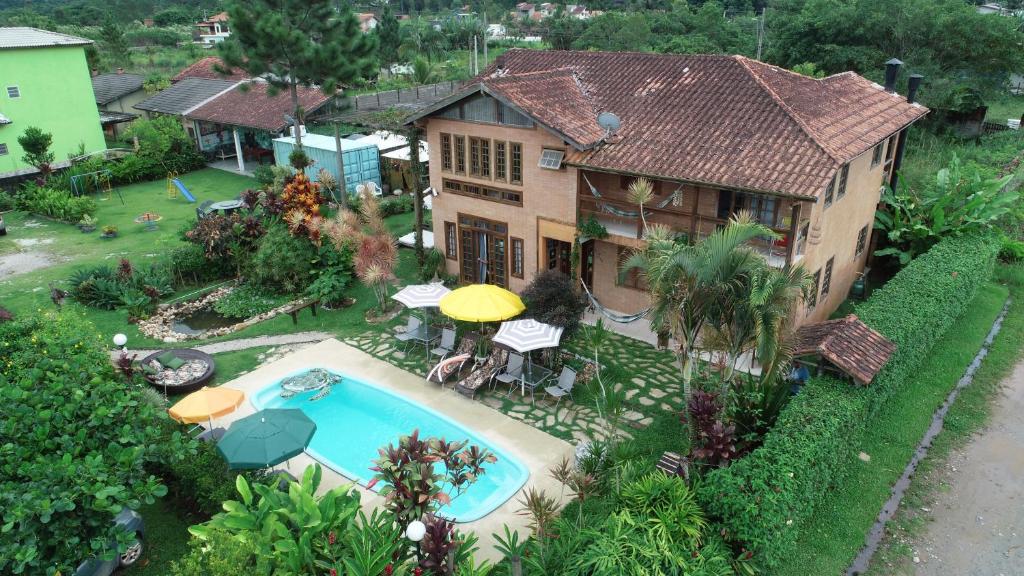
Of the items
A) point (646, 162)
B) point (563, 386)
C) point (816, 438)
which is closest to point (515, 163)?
point (646, 162)

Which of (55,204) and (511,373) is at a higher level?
(55,204)

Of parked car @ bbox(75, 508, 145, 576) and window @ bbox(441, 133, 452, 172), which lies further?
window @ bbox(441, 133, 452, 172)

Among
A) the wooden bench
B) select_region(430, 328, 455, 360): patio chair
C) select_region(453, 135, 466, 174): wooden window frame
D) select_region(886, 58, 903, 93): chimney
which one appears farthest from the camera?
select_region(886, 58, 903, 93): chimney

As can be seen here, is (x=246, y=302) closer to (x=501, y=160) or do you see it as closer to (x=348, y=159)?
(x=501, y=160)

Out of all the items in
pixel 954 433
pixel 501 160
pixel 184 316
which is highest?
pixel 501 160

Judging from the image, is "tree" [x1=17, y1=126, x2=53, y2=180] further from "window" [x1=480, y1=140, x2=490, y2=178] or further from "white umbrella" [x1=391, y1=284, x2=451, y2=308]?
"white umbrella" [x1=391, y1=284, x2=451, y2=308]

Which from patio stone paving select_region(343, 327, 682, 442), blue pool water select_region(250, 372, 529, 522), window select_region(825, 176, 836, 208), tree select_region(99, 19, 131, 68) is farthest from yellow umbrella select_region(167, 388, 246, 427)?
tree select_region(99, 19, 131, 68)

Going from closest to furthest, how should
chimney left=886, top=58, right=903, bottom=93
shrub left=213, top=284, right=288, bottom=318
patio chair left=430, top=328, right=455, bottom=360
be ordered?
patio chair left=430, top=328, right=455, bottom=360, shrub left=213, top=284, right=288, bottom=318, chimney left=886, top=58, right=903, bottom=93
